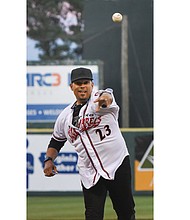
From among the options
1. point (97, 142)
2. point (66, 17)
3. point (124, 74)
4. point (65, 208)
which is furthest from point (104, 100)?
point (66, 17)

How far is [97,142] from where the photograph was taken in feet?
17.0

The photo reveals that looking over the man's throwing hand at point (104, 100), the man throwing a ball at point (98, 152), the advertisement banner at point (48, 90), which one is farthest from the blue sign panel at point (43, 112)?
the man's throwing hand at point (104, 100)

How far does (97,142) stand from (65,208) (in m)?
4.80

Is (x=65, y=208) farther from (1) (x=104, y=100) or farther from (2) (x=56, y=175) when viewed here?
(1) (x=104, y=100)

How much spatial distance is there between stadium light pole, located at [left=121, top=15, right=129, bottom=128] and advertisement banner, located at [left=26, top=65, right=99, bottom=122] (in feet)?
1.93

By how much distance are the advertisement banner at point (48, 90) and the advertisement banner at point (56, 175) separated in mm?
1609

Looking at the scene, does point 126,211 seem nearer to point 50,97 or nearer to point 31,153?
point 31,153

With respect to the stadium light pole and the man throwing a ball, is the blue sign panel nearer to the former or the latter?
the stadium light pole

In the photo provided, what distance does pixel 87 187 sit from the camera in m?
5.19

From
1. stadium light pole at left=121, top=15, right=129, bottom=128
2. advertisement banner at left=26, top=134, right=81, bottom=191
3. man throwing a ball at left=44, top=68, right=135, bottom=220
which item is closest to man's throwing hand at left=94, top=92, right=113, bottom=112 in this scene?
man throwing a ball at left=44, top=68, right=135, bottom=220

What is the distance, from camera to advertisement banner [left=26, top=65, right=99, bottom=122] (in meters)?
13.1

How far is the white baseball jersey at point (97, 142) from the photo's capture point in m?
5.18
